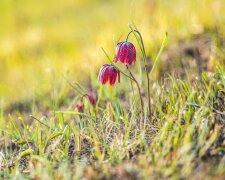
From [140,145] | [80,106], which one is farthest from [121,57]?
[80,106]

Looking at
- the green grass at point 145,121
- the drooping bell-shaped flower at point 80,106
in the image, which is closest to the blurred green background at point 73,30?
the green grass at point 145,121

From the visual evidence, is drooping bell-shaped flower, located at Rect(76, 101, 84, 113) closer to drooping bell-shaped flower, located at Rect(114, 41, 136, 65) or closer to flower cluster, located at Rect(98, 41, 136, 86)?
flower cluster, located at Rect(98, 41, 136, 86)

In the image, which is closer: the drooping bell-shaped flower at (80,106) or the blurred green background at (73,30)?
the drooping bell-shaped flower at (80,106)

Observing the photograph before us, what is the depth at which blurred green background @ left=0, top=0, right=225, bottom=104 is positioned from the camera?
4.01 m

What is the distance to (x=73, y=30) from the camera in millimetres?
6984

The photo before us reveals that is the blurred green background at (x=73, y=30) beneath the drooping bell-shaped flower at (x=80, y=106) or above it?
above

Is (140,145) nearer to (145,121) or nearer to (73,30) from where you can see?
(145,121)

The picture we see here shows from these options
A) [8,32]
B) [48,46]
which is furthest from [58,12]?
[48,46]

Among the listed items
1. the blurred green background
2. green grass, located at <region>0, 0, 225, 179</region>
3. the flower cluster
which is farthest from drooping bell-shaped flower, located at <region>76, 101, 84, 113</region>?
the blurred green background

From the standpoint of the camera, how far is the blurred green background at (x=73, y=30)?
4.01m

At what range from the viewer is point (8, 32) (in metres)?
7.60

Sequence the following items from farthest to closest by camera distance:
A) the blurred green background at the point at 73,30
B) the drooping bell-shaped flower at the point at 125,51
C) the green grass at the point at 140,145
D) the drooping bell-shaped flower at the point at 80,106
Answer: the blurred green background at the point at 73,30 < the drooping bell-shaped flower at the point at 80,106 < the drooping bell-shaped flower at the point at 125,51 < the green grass at the point at 140,145

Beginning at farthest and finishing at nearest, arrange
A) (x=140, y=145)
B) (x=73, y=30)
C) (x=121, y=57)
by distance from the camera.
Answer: (x=73, y=30) < (x=121, y=57) < (x=140, y=145)

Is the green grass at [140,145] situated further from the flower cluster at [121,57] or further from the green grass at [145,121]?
the flower cluster at [121,57]
